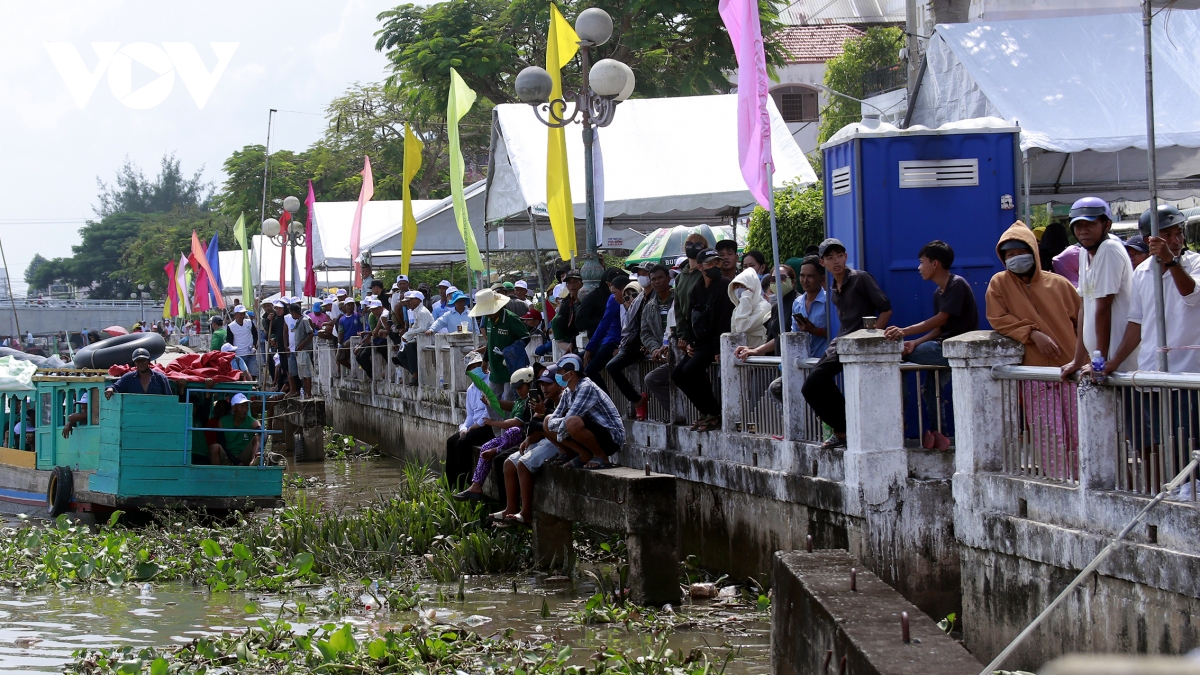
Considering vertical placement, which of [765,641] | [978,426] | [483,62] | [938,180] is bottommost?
[765,641]

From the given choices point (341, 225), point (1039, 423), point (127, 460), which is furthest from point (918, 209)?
point (341, 225)

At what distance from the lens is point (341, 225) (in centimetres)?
3094

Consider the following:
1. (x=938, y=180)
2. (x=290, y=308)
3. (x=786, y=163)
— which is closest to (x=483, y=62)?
(x=290, y=308)

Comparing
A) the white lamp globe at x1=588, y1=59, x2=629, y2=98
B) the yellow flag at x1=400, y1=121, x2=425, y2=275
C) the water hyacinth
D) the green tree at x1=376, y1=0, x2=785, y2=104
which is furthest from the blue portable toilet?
the green tree at x1=376, y1=0, x2=785, y2=104

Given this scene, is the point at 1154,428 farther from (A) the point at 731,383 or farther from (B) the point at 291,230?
(B) the point at 291,230

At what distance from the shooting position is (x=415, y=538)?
11.6 m

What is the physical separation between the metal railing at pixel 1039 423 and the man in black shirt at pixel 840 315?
1.35 meters

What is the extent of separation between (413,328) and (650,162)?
584 cm

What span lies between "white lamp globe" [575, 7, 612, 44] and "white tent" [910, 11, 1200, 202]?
3.46 metres

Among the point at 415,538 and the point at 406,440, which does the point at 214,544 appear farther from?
the point at 406,440

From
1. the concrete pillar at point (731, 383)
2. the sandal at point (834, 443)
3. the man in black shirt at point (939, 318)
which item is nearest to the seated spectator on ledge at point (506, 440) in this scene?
the concrete pillar at point (731, 383)

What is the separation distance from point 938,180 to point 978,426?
2.41 meters

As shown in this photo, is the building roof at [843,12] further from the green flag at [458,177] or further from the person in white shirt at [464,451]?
the person in white shirt at [464,451]

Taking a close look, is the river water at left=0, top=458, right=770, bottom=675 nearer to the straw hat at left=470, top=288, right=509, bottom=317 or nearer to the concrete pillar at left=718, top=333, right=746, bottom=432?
the concrete pillar at left=718, top=333, right=746, bottom=432
